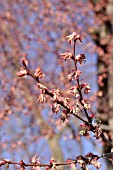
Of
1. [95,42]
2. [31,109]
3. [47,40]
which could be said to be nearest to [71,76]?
[31,109]

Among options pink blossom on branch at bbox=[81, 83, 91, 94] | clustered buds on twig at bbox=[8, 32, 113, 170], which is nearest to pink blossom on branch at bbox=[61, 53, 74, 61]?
clustered buds on twig at bbox=[8, 32, 113, 170]

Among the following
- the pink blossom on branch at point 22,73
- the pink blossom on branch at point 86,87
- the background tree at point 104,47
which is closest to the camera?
the pink blossom on branch at point 22,73

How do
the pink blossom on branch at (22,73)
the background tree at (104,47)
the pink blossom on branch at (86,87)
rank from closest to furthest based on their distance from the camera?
the pink blossom on branch at (22,73)
the pink blossom on branch at (86,87)
the background tree at (104,47)

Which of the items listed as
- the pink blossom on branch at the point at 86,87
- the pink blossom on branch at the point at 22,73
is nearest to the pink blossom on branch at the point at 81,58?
the pink blossom on branch at the point at 86,87

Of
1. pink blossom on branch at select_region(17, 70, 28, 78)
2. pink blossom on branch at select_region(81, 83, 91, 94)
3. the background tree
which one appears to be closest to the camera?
pink blossom on branch at select_region(17, 70, 28, 78)

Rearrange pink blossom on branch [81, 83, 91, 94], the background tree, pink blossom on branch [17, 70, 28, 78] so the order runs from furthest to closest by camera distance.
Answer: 1. the background tree
2. pink blossom on branch [81, 83, 91, 94]
3. pink blossom on branch [17, 70, 28, 78]

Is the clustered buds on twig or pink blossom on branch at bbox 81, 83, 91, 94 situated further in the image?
pink blossom on branch at bbox 81, 83, 91, 94

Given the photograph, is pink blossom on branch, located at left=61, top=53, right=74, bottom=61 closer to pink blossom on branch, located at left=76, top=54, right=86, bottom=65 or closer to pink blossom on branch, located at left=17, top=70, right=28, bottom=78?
pink blossom on branch, located at left=76, top=54, right=86, bottom=65

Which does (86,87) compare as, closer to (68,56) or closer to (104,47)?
(68,56)

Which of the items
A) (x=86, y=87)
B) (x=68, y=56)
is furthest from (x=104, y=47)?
(x=68, y=56)

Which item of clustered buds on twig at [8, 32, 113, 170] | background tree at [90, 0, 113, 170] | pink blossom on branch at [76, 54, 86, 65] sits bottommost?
clustered buds on twig at [8, 32, 113, 170]

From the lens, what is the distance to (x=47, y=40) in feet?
42.0

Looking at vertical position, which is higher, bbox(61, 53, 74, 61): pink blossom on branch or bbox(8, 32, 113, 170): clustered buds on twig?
bbox(61, 53, 74, 61): pink blossom on branch

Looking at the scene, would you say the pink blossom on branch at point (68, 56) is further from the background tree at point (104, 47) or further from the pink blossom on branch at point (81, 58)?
the background tree at point (104, 47)
